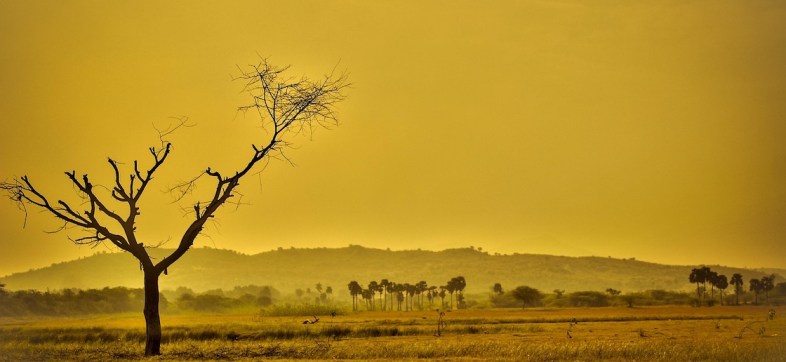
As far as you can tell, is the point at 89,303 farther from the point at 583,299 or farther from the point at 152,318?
the point at 152,318

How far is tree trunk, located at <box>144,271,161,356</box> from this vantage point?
33.7 meters

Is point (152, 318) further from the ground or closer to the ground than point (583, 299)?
further from the ground

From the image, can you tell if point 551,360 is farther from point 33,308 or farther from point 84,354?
point 33,308

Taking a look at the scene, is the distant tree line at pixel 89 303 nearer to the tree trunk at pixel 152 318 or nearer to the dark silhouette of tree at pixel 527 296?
the dark silhouette of tree at pixel 527 296

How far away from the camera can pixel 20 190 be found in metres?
34.9

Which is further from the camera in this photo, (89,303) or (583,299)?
(583,299)

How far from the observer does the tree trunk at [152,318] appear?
111 feet

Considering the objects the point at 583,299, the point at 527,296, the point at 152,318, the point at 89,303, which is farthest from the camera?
the point at 527,296

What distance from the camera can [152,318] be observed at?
111ft

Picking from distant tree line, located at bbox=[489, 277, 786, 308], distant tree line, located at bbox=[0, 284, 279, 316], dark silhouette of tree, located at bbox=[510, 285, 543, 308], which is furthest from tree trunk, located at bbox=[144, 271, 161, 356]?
dark silhouette of tree, located at bbox=[510, 285, 543, 308]

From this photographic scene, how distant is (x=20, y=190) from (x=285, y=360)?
42.1ft

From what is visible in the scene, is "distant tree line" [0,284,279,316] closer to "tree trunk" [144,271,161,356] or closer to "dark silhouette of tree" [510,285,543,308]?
"dark silhouette of tree" [510,285,543,308]

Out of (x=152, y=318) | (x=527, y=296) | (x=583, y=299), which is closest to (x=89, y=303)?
(x=527, y=296)

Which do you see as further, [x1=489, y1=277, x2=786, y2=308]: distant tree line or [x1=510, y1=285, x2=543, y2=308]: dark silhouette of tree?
[x1=510, y1=285, x2=543, y2=308]: dark silhouette of tree
